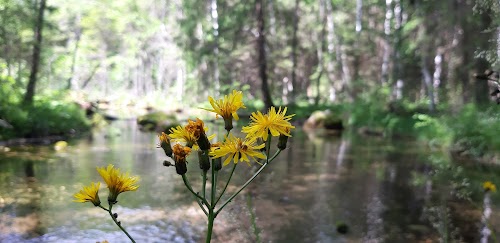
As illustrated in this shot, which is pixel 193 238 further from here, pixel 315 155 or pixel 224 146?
pixel 315 155

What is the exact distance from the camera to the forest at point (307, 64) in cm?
1020

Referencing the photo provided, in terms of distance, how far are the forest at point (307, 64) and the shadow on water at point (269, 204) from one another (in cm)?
55

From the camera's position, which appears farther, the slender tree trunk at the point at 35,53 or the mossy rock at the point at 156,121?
the mossy rock at the point at 156,121

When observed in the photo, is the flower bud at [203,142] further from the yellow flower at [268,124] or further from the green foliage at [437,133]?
the green foliage at [437,133]

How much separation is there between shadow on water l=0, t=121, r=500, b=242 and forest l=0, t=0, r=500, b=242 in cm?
55

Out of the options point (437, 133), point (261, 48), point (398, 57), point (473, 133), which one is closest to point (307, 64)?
point (398, 57)

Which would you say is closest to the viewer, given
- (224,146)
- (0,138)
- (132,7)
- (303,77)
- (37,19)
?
(224,146)

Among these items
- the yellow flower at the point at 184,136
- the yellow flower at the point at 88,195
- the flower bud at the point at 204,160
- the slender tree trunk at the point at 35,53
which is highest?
the slender tree trunk at the point at 35,53

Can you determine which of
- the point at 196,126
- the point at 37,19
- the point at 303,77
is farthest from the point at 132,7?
the point at 196,126

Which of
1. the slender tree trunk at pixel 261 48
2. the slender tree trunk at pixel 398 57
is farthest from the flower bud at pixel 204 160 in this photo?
the slender tree trunk at pixel 398 57

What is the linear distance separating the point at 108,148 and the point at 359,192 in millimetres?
6335

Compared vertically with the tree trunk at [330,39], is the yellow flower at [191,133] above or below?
below

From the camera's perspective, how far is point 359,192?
625 cm

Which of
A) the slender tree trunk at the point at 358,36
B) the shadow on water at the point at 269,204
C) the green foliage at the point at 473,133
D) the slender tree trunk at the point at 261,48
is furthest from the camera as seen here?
the slender tree trunk at the point at 358,36
